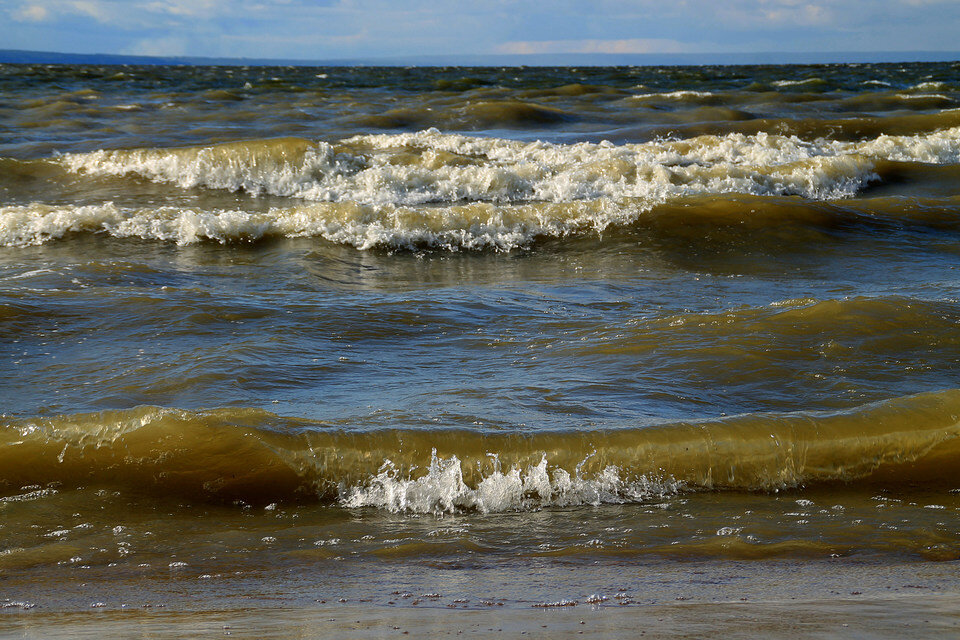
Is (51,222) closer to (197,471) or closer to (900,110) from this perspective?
(197,471)

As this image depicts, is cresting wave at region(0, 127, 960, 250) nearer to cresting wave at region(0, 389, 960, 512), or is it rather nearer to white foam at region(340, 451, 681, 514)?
cresting wave at region(0, 389, 960, 512)

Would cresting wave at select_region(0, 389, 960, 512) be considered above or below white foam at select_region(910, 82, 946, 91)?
below

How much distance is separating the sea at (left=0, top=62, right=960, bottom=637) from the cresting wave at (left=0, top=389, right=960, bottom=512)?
0.5 inches

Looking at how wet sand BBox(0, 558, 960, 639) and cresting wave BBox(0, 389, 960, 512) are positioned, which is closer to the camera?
wet sand BBox(0, 558, 960, 639)

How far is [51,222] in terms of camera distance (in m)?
9.67

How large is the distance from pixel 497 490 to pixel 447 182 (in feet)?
28.9

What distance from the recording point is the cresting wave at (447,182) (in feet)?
31.7

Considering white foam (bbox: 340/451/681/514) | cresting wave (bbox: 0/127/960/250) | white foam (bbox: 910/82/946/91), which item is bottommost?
white foam (bbox: 340/451/681/514)

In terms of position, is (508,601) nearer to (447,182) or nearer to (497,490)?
(497,490)

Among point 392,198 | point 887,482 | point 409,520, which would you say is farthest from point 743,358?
point 392,198

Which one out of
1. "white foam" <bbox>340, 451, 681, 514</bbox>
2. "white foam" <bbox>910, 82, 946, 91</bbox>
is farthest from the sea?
"white foam" <bbox>910, 82, 946, 91</bbox>

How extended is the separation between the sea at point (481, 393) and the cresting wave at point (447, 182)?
0.21 feet

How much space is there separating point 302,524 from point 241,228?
640 cm

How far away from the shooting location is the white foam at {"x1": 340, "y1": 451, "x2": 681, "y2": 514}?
12.7ft
